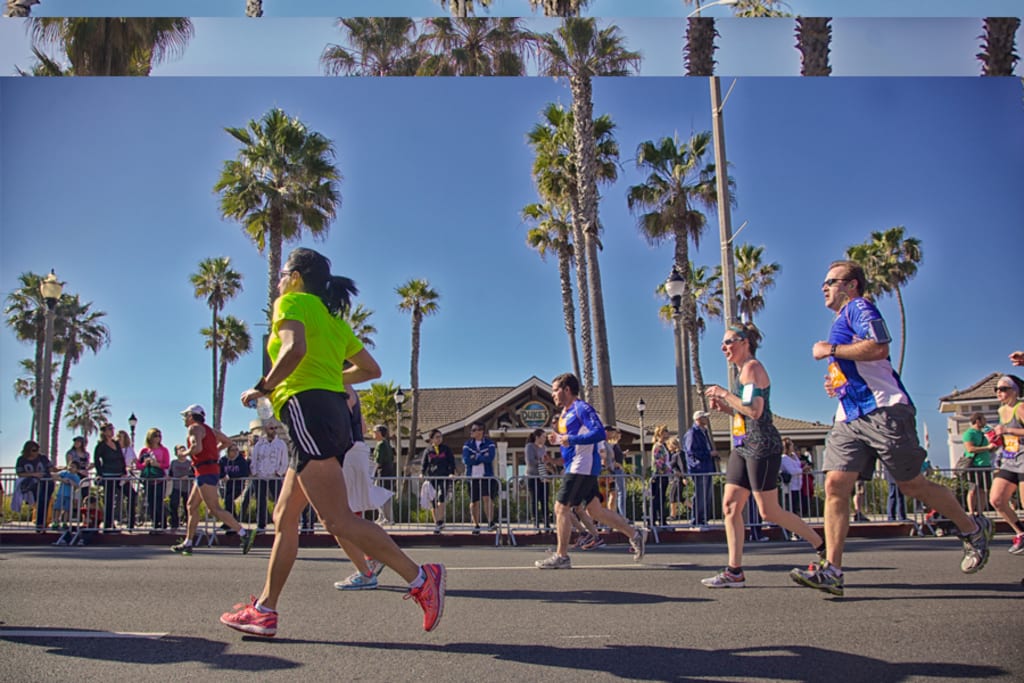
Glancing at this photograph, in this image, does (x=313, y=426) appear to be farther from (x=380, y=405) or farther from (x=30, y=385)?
(x=30, y=385)

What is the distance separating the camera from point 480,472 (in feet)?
12.9

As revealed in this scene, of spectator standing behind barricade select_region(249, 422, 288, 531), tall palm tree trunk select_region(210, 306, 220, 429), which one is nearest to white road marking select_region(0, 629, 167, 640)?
spectator standing behind barricade select_region(249, 422, 288, 531)

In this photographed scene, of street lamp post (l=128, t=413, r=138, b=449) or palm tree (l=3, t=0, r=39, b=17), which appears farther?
palm tree (l=3, t=0, r=39, b=17)

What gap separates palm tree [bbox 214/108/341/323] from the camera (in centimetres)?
303

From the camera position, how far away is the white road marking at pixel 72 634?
290cm

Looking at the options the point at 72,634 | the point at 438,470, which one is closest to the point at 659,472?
the point at 438,470

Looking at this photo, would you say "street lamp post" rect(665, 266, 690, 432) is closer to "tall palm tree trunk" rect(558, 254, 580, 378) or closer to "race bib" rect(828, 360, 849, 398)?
"tall palm tree trunk" rect(558, 254, 580, 378)

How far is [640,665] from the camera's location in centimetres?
272

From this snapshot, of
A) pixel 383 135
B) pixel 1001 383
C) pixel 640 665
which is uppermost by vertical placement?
pixel 383 135

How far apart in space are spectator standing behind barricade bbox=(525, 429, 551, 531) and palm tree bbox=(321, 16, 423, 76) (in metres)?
1.71

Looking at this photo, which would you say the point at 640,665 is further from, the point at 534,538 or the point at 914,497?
the point at 534,538

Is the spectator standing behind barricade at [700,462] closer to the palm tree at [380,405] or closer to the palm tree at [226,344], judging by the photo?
the palm tree at [380,405]

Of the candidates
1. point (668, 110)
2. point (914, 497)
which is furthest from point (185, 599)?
point (914, 497)

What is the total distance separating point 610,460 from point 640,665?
1.87 metres
